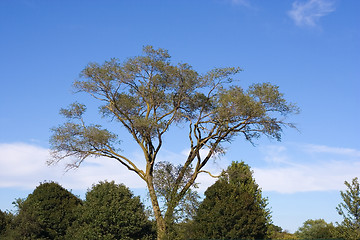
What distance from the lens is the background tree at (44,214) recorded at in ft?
81.8

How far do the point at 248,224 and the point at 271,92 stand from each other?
10325mm

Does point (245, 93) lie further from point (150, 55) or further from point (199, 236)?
point (199, 236)

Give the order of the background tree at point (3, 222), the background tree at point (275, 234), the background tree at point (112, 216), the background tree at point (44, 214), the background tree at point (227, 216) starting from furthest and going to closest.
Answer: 1. the background tree at point (275, 234)
2. the background tree at point (3, 222)
3. the background tree at point (44, 214)
4. the background tree at point (227, 216)
5. the background tree at point (112, 216)

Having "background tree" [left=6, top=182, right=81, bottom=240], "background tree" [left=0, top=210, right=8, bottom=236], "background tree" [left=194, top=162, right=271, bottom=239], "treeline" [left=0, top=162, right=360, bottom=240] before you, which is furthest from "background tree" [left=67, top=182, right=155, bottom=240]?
"background tree" [left=0, top=210, right=8, bottom=236]

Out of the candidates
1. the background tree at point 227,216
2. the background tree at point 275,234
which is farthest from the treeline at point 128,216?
the background tree at point 275,234

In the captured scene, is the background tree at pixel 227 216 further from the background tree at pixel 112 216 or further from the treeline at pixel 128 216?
the background tree at pixel 112 216

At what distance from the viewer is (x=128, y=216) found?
853 inches

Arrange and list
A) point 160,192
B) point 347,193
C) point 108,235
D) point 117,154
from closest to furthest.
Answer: point 108,235 → point 347,193 → point 160,192 → point 117,154

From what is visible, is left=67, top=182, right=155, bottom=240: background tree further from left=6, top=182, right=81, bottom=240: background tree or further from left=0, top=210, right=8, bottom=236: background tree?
left=0, top=210, right=8, bottom=236: background tree

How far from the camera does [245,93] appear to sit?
29.8 m

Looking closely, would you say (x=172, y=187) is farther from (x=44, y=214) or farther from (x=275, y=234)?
(x=275, y=234)

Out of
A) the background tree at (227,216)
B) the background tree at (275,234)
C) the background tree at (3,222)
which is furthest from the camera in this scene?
the background tree at (275,234)

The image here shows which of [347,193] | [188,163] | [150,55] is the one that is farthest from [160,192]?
[347,193]

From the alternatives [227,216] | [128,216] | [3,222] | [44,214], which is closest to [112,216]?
[128,216]
